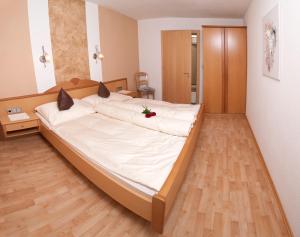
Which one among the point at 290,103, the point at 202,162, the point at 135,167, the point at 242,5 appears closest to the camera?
the point at 290,103

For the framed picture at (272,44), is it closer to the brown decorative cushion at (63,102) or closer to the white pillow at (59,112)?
the white pillow at (59,112)

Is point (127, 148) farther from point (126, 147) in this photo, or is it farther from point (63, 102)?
point (63, 102)

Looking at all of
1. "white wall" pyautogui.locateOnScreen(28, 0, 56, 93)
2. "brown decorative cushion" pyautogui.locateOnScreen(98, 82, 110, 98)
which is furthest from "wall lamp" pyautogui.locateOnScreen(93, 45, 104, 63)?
"white wall" pyautogui.locateOnScreen(28, 0, 56, 93)

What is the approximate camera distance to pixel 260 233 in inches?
70.1

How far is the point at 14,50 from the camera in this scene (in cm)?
330

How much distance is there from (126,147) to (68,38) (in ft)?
8.62

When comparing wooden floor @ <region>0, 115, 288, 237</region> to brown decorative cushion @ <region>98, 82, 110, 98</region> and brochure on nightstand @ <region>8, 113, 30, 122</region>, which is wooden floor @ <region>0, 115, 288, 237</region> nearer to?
brochure on nightstand @ <region>8, 113, 30, 122</region>

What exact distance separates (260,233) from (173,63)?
15.9 ft

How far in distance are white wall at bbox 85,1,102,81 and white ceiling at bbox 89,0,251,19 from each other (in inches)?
7.9

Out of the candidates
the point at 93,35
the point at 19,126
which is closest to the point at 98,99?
the point at 93,35

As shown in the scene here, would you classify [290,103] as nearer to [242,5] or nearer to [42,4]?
[242,5]

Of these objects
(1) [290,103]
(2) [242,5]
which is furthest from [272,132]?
(2) [242,5]

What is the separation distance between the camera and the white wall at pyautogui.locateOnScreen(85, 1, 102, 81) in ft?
14.2

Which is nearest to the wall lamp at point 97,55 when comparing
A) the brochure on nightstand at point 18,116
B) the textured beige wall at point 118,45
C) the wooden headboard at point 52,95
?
the textured beige wall at point 118,45
